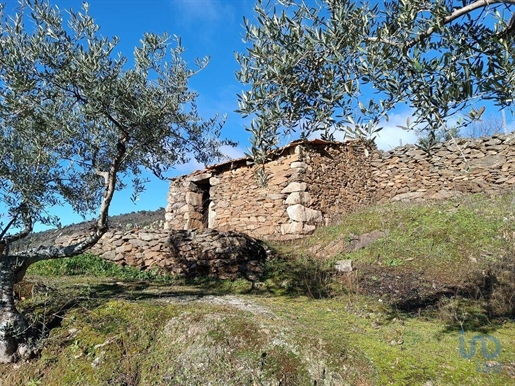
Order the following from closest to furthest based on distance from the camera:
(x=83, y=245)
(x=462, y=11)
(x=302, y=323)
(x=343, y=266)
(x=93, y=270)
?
(x=462, y=11) < (x=302, y=323) < (x=83, y=245) < (x=343, y=266) < (x=93, y=270)

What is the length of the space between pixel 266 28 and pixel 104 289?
20.0ft

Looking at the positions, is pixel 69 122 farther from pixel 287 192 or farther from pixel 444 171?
pixel 444 171

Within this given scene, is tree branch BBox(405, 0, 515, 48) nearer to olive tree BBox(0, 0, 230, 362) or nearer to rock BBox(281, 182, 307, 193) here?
olive tree BBox(0, 0, 230, 362)

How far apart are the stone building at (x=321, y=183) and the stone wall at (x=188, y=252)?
2074 mm

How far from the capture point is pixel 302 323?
4973mm

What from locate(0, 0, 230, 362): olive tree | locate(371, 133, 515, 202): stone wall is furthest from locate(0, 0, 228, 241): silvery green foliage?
locate(371, 133, 515, 202): stone wall

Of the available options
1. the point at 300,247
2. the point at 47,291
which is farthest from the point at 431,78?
the point at 300,247

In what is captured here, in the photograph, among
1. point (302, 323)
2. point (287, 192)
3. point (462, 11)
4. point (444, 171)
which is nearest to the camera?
point (462, 11)

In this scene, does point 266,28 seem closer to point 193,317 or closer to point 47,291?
point 193,317

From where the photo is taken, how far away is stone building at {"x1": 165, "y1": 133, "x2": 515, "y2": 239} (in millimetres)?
12000

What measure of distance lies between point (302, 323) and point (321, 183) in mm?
8019

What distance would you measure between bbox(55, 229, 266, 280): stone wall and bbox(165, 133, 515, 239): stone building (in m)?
2.07

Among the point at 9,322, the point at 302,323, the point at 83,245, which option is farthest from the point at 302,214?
the point at 9,322

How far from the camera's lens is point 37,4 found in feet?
17.0
